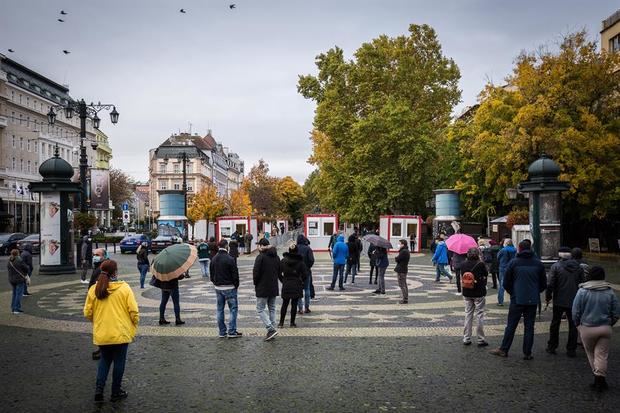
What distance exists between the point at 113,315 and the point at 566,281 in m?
7.50

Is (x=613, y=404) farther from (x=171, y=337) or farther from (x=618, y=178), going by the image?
(x=618, y=178)

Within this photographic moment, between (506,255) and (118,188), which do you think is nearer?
(506,255)

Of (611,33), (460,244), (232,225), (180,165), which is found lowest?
(460,244)

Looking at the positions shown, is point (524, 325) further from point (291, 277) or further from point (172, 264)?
point (172, 264)

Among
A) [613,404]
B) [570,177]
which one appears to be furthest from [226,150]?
[613,404]

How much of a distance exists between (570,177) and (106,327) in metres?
32.3

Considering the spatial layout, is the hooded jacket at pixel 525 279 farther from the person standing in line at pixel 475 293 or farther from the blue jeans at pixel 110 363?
the blue jeans at pixel 110 363

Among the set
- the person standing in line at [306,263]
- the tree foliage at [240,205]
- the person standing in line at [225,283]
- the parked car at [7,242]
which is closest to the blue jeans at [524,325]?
the person standing in line at [225,283]

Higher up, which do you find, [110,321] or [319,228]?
[319,228]

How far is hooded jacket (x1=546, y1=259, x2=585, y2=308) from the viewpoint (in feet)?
32.6

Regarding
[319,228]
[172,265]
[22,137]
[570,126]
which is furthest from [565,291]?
[22,137]

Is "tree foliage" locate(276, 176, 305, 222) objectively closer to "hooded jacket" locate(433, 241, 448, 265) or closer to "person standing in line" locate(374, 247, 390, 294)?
"hooded jacket" locate(433, 241, 448, 265)

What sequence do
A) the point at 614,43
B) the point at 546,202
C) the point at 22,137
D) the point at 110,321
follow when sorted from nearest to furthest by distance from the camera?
the point at 110,321 < the point at 546,202 < the point at 614,43 < the point at 22,137

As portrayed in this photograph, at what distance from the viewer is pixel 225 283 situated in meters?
11.2
